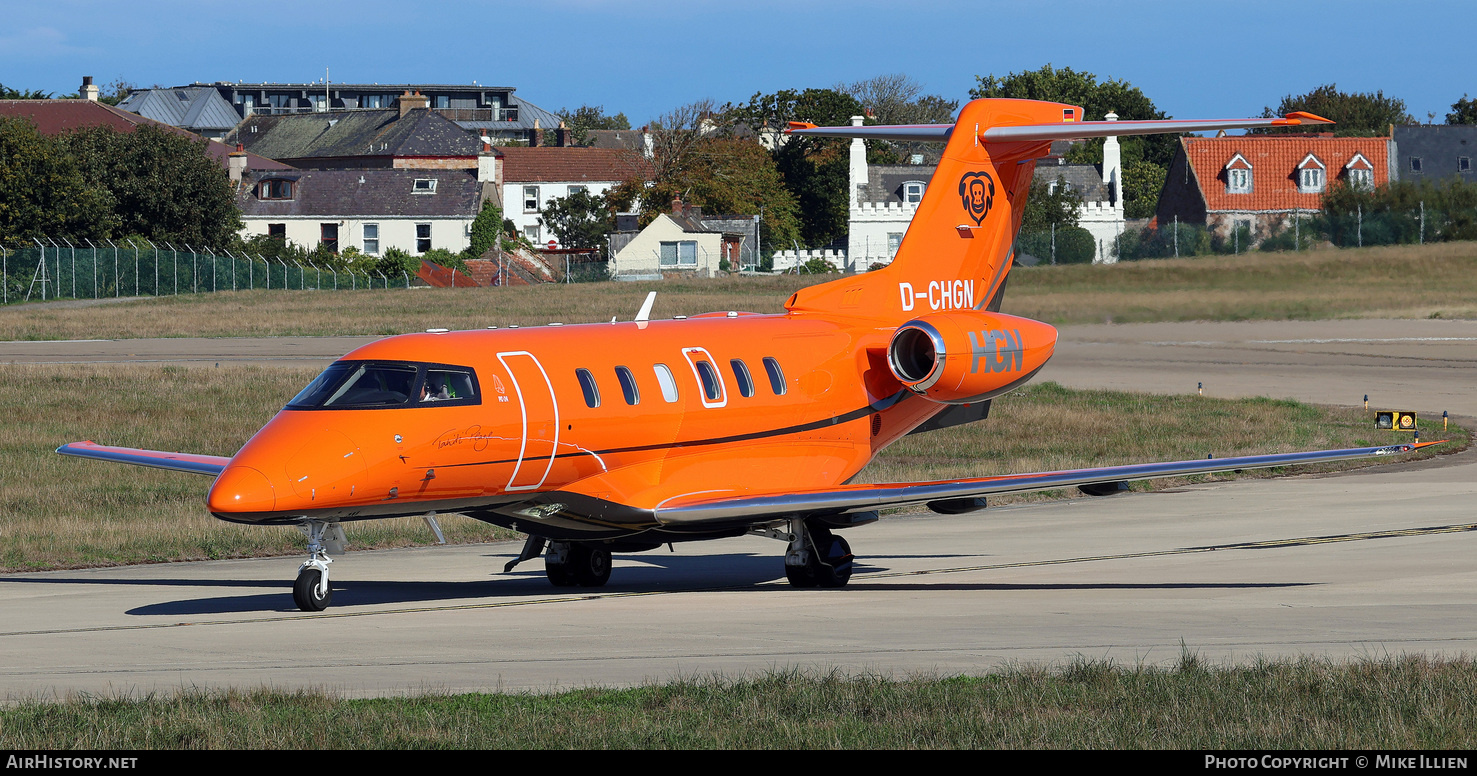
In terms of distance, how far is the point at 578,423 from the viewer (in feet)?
58.4

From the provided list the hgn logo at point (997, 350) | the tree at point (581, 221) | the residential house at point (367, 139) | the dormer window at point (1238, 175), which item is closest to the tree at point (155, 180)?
the residential house at point (367, 139)

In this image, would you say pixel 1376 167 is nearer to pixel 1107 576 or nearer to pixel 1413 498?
pixel 1413 498

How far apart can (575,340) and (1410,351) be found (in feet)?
146

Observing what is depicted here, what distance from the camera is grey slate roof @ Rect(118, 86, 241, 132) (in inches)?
7136

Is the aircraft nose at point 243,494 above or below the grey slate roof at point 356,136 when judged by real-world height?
below

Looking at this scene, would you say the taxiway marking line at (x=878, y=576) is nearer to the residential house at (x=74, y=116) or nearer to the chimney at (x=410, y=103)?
the residential house at (x=74, y=116)

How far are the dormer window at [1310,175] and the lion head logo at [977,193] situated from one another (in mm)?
83424

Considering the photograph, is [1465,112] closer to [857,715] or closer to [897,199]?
[897,199]

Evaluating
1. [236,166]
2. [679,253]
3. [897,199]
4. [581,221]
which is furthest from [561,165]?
[897,199]

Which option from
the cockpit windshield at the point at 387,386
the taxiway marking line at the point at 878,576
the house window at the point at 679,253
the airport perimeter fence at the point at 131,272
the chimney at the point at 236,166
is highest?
the chimney at the point at 236,166

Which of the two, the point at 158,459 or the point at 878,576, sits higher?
the point at 158,459

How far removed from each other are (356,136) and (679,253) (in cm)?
4618

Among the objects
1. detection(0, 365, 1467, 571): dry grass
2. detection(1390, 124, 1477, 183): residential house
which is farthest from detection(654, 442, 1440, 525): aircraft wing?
detection(1390, 124, 1477, 183): residential house

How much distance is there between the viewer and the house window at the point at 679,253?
4353 inches
